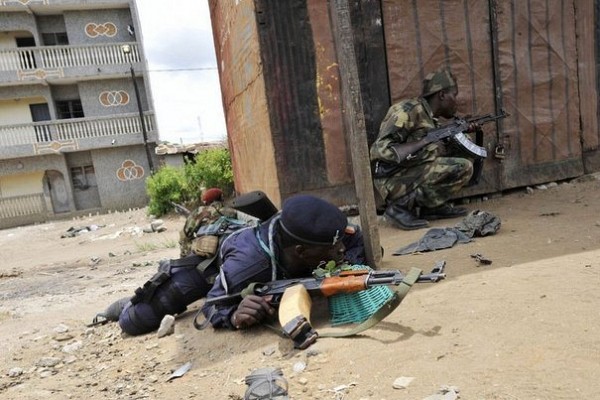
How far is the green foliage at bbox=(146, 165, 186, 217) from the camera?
11.8m

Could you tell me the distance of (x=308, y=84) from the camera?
407 centimetres

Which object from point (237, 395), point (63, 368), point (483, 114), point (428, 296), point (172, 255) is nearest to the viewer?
point (237, 395)

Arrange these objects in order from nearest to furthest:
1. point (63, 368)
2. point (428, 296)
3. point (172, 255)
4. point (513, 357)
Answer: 1. point (513, 357)
2. point (428, 296)
3. point (63, 368)
4. point (172, 255)

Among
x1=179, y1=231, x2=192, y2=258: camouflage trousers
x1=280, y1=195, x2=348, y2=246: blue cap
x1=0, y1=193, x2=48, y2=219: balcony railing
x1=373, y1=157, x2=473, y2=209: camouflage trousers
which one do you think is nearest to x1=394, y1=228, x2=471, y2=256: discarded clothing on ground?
x1=373, y1=157, x2=473, y2=209: camouflage trousers

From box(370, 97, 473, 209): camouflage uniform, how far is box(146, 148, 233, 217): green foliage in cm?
741

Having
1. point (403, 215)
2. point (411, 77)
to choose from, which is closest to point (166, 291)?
point (403, 215)

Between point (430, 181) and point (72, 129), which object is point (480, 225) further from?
point (72, 129)

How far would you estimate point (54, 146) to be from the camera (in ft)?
52.6

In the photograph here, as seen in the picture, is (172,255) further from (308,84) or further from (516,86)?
(516,86)

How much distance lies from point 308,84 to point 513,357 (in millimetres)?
3166

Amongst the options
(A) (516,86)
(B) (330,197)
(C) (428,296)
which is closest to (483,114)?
(A) (516,86)

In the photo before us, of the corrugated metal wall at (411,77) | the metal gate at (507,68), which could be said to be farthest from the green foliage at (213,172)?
the metal gate at (507,68)

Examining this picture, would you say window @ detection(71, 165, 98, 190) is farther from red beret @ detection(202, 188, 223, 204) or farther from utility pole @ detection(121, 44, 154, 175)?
red beret @ detection(202, 188, 223, 204)

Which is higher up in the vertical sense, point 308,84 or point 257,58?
point 257,58
